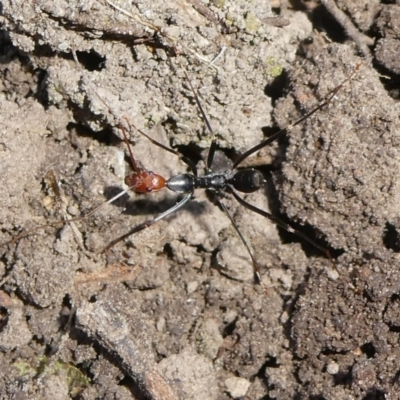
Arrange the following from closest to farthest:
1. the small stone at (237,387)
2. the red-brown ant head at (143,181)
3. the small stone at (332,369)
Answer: the small stone at (332,369), the small stone at (237,387), the red-brown ant head at (143,181)

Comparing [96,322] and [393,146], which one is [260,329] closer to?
[96,322]

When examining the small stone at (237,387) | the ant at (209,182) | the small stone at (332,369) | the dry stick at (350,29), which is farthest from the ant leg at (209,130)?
the small stone at (332,369)

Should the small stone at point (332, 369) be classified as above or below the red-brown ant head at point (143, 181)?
below

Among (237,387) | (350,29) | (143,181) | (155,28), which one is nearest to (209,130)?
(143,181)

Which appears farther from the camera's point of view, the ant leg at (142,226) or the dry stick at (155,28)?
the ant leg at (142,226)

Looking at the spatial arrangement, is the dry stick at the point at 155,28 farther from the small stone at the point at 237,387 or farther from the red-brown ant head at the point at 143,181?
the small stone at the point at 237,387
